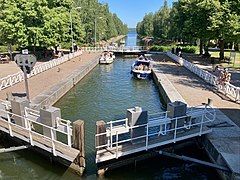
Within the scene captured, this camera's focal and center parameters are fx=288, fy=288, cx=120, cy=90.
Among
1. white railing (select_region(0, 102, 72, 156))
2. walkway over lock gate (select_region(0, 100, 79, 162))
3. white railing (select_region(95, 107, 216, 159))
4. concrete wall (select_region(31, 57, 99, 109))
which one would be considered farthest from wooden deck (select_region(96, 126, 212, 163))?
concrete wall (select_region(31, 57, 99, 109))

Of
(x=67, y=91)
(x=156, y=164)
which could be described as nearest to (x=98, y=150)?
(x=156, y=164)

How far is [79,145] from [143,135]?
2.71 m

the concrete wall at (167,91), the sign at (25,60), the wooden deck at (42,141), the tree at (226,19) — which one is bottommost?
the wooden deck at (42,141)

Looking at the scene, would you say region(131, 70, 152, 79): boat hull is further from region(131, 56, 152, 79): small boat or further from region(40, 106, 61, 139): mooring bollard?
region(40, 106, 61, 139): mooring bollard

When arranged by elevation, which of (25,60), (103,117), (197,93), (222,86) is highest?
(25,60)

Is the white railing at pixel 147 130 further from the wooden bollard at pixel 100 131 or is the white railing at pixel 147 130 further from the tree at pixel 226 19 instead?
the tree at pixel 226 19

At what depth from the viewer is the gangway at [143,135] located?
11.1 metres

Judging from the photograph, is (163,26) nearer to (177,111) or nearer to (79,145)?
(177,111)

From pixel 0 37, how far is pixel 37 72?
15.3 m

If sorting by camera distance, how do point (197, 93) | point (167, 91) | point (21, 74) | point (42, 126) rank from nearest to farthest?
point (42, 126), point (197, 93), point (167, 91), point (21, 74)

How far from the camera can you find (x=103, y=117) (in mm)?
18875

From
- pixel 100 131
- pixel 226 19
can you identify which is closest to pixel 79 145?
pixel 100 131

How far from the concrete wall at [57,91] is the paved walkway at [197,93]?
9360 millimetres

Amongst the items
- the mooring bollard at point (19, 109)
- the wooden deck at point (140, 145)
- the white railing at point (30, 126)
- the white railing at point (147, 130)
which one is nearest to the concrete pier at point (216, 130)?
the wooden deck at point (140, 145)
